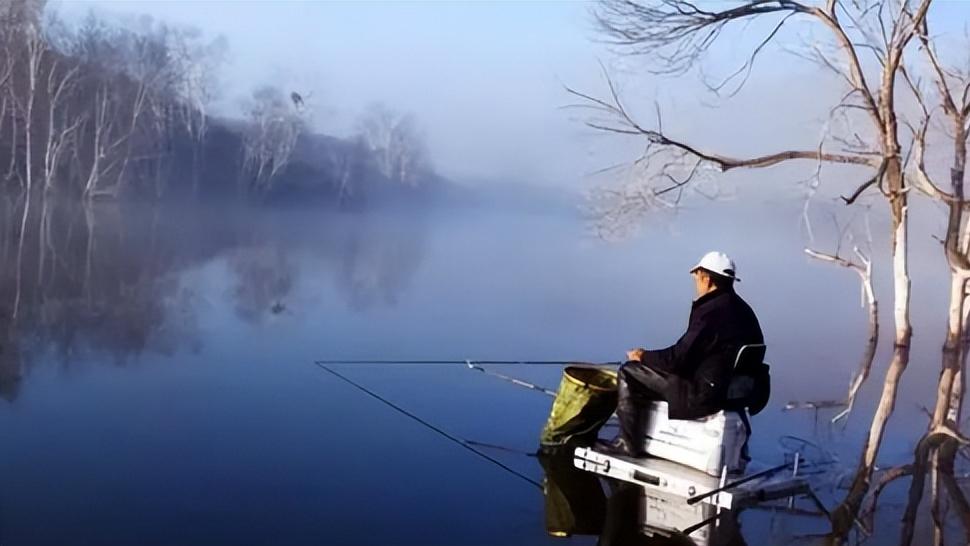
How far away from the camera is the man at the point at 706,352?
16.2 ft

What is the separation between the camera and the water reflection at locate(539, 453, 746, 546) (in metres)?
4.74

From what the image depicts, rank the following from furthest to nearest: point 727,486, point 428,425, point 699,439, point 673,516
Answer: point 428,425 → point 699,439 → point 673,516 → point 727,486

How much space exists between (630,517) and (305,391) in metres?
3.29

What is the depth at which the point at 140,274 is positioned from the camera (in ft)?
48.7

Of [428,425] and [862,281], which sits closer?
[428,425]

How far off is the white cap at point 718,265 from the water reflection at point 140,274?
15.0ft

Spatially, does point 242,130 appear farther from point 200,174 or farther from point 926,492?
point 926,492

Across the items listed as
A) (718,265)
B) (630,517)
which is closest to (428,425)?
(630,517)

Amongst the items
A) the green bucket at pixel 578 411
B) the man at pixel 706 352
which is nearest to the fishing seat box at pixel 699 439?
the man at pixel 706 352

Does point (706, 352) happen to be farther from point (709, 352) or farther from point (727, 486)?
point (727, 486)

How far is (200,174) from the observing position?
153 feet

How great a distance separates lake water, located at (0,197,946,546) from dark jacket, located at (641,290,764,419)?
0.65m

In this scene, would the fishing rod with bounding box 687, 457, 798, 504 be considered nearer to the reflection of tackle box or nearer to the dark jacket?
the reflection of tackle box

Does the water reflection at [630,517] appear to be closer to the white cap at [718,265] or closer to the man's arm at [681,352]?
the man's arm at [681,352]
